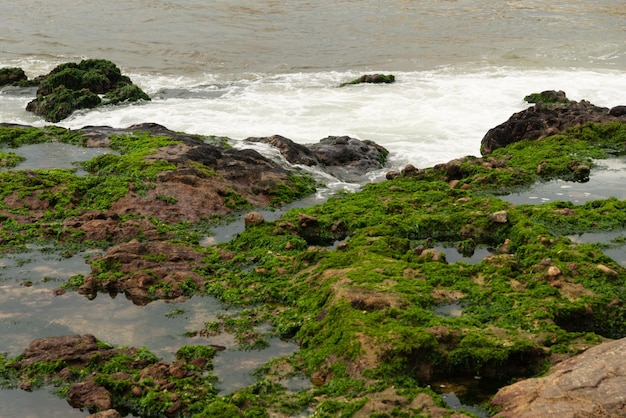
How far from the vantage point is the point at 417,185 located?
16.7 meters

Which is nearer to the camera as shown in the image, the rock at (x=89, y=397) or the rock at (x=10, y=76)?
the rock at (x=89, y=397)

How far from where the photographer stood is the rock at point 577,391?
25.1ft

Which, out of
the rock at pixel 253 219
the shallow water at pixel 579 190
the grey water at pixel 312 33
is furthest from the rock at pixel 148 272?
the grey water at pixel 312 33

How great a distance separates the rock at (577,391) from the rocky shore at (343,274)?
0.02m

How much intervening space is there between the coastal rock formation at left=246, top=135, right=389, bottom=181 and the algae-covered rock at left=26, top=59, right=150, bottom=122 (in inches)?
351

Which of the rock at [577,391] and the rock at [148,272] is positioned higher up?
the rock at [577,391]

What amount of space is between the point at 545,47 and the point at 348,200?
25.5 metres

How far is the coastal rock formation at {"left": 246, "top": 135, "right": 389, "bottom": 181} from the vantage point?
19.1 meters

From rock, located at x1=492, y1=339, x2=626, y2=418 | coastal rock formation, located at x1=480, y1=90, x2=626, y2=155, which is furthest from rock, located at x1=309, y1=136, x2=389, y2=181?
rock, located at x1=492, y1=339, x2=626, y2=418

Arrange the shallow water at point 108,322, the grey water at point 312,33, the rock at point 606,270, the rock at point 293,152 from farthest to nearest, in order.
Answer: the grey water at point 312,33 < the rock at point 293,152 < the rock at point 606,270 < the shallow water at point 108,322

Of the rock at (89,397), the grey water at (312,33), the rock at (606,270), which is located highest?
the grey water at (312,33)

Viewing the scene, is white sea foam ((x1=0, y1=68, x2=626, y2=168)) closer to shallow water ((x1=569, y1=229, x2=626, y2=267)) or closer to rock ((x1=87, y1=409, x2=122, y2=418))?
shallow water ((x1=569, y1=229, x2=626, y2=267))

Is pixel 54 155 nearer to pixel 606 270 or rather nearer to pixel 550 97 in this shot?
pixel 606 270

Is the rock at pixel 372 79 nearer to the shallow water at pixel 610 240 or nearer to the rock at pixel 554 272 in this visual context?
the shallow water at pixel 610 240
